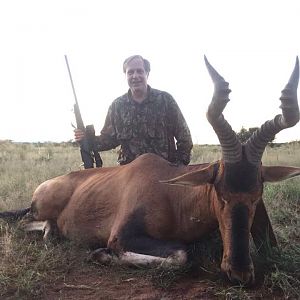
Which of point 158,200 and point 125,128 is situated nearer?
point 158,200

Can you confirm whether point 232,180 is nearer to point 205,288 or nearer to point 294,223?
point 205,288

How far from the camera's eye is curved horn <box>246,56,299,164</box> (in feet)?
12.5

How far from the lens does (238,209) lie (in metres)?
3.90

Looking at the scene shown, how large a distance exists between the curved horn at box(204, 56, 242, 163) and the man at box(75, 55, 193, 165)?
9.62 feet

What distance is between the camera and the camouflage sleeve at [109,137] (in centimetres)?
741

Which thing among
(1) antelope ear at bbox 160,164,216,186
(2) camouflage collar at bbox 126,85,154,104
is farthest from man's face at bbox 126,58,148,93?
(1) antelope ear at bbox 160,164,216,186

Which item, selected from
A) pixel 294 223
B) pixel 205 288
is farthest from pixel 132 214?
pixel 294 223

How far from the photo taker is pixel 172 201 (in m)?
4.82

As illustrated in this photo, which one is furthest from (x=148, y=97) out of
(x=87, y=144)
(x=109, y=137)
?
(x=87, y=144)

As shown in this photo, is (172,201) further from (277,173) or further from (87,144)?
(87,144)

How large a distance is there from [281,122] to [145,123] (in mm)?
3337

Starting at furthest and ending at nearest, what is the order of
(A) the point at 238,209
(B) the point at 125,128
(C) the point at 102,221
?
1. (B) the point at 125,128
2. (C) the point at 102,221
3. (A) the point at 238,209

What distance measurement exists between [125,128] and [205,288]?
3.60 meters

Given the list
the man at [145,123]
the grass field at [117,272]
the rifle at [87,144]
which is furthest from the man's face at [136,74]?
the grass field at [117,272]
